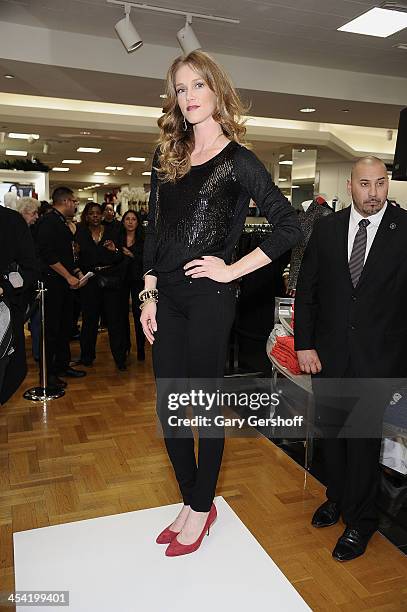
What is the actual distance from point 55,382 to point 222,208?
2921 millimetres

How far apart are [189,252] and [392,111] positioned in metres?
6.09

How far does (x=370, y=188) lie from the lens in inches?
78.1

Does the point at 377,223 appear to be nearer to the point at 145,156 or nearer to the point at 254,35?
the point at 254,35

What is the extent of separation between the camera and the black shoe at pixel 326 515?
2154mm

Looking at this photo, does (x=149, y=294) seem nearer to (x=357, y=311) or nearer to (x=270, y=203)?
(x=270, y=203)

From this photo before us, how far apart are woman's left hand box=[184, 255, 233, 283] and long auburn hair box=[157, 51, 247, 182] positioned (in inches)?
11.1

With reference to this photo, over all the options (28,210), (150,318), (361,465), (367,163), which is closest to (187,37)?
(28,210)

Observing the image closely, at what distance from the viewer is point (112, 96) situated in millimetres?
5949

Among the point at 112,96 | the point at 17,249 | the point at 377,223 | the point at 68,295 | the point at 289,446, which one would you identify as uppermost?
the point at 112,96

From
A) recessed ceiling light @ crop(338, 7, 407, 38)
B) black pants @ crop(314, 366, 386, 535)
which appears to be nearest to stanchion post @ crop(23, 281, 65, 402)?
black pants @ crop(314, 366, 386, 535)

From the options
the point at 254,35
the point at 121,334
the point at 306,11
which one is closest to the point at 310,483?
the point at 121,334

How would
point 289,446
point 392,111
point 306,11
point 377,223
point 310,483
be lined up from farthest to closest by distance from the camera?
1. point 392,111
2. point 306,11
3. point 289,446
4. point 310,483
5. point 377,223

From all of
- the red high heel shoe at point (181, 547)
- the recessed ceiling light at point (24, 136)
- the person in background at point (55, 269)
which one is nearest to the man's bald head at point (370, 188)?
the red high heel shoe at point (181, 547)

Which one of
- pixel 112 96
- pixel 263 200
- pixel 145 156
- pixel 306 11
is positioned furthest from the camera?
pixel 145 156
